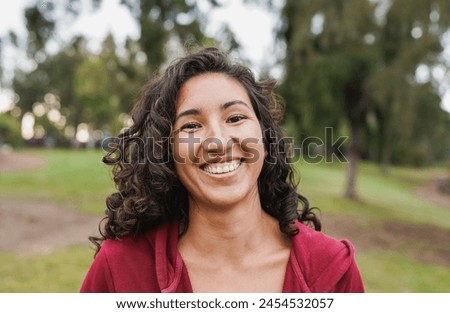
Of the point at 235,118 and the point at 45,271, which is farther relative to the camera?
the point at 45,271

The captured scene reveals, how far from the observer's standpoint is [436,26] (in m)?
7.98

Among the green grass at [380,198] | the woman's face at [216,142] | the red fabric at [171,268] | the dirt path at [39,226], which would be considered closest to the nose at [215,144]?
the woman's face at [216,142]

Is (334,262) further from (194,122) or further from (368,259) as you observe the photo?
(368,259)

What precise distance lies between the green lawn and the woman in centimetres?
365

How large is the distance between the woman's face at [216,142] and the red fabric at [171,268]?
0.22m

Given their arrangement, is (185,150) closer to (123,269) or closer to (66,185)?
(123,269)

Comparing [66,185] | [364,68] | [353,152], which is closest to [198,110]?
[364,68]

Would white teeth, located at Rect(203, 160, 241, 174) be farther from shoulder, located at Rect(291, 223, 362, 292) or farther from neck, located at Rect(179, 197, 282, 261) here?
shoulder, located at Rect(291, 223, 362, 292)

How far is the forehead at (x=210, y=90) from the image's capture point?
1.45 metres

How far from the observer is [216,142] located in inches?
54.7

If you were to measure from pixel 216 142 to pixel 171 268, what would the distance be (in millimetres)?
408

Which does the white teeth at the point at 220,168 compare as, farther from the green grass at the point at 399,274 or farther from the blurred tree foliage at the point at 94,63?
the green grass at the point at 399,274
